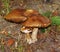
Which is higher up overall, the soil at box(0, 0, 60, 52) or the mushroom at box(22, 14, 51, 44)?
the mushroom at box(22, 14, 51, 44)

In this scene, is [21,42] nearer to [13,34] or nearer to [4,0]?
[13,34]

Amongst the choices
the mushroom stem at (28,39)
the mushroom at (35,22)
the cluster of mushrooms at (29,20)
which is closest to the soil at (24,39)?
the mushroom stem at (28,39)

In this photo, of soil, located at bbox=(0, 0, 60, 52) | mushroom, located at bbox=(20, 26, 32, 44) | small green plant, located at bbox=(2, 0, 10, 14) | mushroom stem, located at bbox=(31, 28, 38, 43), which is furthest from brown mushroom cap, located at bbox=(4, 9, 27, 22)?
small green plant, located at bbox=(2, 0, 10, 14)

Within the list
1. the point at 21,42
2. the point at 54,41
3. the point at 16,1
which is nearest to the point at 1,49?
the point at 21,42

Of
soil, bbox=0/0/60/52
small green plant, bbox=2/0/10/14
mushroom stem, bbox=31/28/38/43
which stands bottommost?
soil, bbox=0/0/60/52

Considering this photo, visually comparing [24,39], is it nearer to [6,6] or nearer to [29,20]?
[29,20]

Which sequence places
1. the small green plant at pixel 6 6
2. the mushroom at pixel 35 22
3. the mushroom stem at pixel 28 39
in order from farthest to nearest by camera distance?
the small green plant at pixel 6 6
the mushroom stem at pixel 28 39
the mushroom at pixel 35 22

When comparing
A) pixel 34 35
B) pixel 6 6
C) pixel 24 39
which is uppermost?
pixel 6 6

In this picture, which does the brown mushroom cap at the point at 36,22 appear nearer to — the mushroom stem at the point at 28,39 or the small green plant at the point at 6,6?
the mushroom stem at the point at 28,39

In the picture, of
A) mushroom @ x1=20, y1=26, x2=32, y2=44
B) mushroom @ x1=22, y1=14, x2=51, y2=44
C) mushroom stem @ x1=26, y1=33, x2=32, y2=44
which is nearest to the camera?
mushroom @ x1=22, y1=14, x2=51, y2=44

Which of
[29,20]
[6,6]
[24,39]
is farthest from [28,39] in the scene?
[6,6]

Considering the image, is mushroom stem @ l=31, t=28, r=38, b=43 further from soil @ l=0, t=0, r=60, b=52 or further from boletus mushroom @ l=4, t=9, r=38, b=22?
boletus mushroom @ l=4, t=9, r=38, b=22
